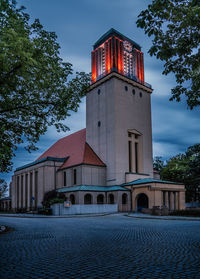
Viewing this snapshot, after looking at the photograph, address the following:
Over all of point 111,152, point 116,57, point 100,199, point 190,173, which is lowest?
point 100,199

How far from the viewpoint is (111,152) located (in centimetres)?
4372

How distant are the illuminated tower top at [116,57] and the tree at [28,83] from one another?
112ft

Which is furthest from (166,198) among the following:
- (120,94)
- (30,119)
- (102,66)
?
(30,119)

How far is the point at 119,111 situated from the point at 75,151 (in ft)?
35.7

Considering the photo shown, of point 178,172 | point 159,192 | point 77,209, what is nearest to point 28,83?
point 77,209

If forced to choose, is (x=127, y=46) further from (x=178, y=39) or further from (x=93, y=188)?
(x=178, y=39)

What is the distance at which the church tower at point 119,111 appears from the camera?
144 ft

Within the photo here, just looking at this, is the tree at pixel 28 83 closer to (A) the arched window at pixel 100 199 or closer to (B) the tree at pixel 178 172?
(A) the arched window at pixel 100 199

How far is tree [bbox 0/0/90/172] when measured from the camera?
28.7 ft

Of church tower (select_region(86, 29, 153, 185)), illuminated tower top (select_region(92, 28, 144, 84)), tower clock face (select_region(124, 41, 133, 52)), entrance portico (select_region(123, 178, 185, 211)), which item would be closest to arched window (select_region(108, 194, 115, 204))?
church tower (select_region(86, 29, 153, 185))

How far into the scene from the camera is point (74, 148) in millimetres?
50094

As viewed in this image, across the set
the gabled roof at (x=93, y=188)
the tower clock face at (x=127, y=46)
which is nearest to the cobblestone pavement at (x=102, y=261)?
the gabled roof at (x=93, y=188)

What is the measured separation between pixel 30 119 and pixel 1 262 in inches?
325

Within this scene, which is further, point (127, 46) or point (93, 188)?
point (127, 46)
